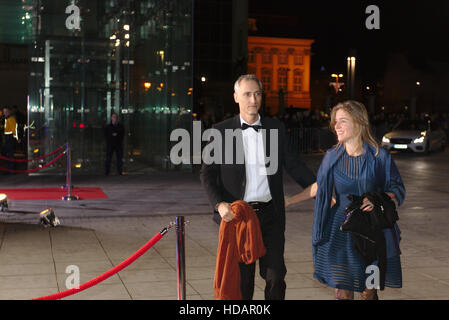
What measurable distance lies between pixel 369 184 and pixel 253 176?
85 centimetres

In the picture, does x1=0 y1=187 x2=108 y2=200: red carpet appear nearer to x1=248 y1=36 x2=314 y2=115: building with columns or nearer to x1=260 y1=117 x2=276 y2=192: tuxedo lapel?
x1=260 y1=117 x2=276 y2=192: tuxedo lapel

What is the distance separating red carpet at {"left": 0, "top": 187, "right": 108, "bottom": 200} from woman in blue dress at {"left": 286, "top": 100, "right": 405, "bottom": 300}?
996 centimetres

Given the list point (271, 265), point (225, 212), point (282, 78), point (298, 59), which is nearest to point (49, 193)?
point (271, 265)

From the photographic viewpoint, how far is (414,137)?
27734 millimetres

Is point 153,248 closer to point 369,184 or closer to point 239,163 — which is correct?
point 239,163

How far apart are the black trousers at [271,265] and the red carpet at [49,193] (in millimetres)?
9777

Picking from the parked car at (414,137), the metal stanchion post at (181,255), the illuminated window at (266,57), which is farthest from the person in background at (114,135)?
the illuminated window at (266,57)

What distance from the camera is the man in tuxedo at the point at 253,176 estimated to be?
15.8 feet

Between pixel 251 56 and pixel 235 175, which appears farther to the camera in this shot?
pixel 251 56

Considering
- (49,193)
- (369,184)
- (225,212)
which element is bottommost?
(49,193)

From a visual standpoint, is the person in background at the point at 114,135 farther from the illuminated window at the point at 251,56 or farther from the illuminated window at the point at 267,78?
the illuminated window at the point at 267,78

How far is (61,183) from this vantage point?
17.3m

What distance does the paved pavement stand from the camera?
656cm

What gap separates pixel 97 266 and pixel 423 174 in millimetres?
14408
